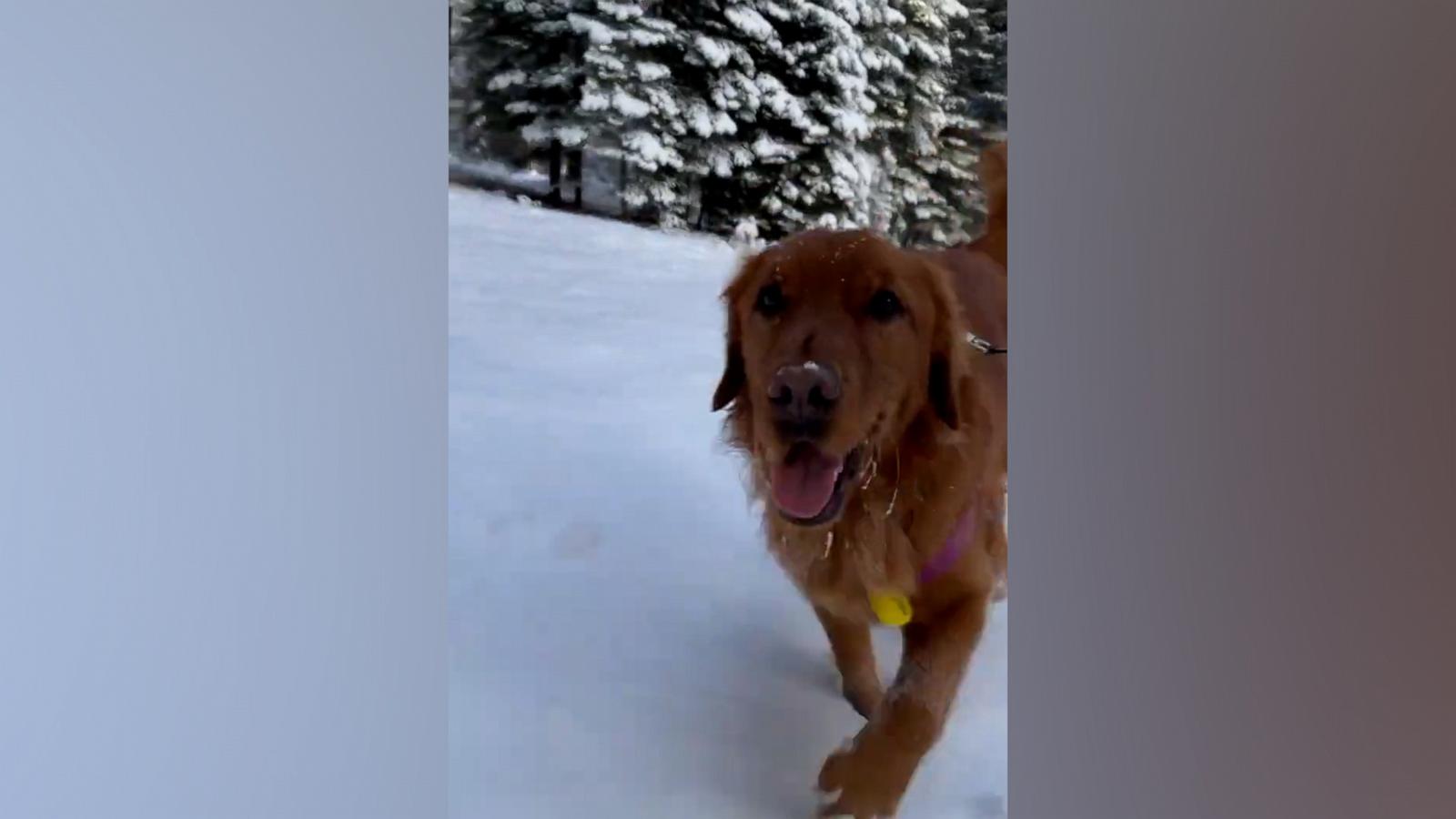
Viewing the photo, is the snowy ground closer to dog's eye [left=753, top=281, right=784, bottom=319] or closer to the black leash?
dog's eye [left=753, top=281, right=784, bottom=319]

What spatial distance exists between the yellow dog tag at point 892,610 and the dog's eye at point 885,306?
0.39m

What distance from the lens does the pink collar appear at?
5.71 feet

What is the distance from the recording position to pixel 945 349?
1733mm

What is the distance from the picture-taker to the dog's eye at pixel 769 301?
1702 mm

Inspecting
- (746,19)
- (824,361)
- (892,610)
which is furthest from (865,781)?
(746,19)

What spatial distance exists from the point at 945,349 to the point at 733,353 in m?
0.30
